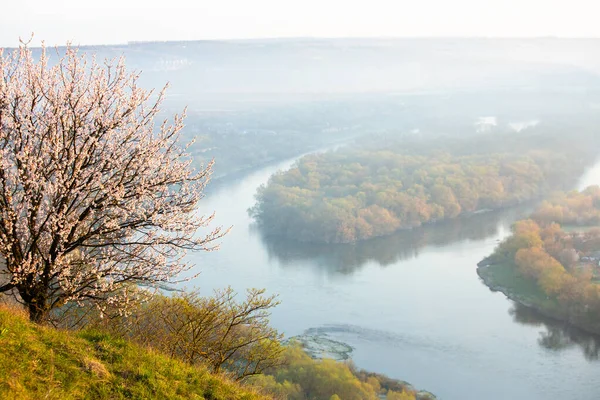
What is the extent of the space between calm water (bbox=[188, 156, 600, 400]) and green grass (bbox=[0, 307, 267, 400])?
12.7m

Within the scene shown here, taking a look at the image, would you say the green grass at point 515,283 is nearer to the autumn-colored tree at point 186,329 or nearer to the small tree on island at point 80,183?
the autumn-colored tree at point 186,329

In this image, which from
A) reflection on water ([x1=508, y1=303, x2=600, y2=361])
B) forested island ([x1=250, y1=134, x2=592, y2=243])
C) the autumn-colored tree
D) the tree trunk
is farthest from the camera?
forested island ([x1=250, y1=134, x2=592, y2=243])

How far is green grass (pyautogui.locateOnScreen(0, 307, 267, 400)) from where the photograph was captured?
13.6 ft

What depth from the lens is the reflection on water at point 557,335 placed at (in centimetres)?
1958

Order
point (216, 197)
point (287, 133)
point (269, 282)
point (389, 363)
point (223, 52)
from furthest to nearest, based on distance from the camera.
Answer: point (223, 52)
point (287, 133)
point (216, 197)
point (269, 282)
point (389, 363)

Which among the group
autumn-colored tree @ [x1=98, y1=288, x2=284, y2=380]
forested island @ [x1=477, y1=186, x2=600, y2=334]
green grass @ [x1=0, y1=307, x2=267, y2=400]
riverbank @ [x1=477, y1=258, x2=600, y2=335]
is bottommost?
riverbank @ [x1=477, y1=258, x2=600, y2=335]

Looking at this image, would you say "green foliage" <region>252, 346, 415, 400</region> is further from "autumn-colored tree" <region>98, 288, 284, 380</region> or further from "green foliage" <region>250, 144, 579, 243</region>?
"green foliage" <region>250, 144, 579, 243</region>

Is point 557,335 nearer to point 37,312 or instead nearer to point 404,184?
point 37,312

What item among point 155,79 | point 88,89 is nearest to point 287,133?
point 155,79

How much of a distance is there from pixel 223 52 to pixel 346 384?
7784 centimetres

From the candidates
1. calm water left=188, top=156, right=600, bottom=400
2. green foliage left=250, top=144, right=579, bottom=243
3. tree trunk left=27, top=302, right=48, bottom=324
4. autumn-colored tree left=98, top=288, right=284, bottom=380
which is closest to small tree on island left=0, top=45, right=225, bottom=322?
tree trunk left=27, top=302, right=48, bottom=324

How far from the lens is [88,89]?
587cm

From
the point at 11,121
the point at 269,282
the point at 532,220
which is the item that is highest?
the point at 11,121

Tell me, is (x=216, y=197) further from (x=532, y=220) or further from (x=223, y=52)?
(x=223, y=52)
